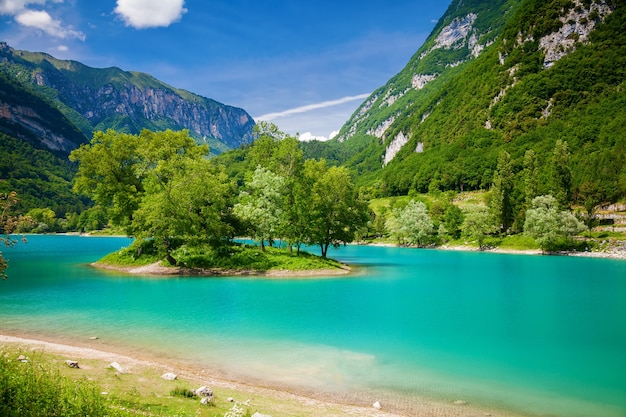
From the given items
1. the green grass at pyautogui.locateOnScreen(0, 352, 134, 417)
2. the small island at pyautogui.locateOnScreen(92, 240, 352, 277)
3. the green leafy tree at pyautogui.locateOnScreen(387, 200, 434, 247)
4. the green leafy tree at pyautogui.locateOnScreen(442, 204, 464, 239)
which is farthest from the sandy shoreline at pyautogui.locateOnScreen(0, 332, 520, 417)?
the green leafy tree at pyautogui.locateOnScreen(442, 204, 464, 239)

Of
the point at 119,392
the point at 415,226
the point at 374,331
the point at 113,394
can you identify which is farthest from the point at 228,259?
the point at 415,226

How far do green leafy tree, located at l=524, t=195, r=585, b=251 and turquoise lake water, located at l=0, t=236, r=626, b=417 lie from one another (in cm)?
5584

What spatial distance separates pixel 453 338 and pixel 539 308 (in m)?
14.3

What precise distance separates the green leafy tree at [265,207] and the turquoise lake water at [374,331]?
37.0 ft

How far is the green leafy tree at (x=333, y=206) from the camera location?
61438mm

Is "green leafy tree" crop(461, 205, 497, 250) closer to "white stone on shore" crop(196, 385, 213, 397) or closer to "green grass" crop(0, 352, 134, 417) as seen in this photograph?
"white stone on shore" crop(196, 385, 213, 397)

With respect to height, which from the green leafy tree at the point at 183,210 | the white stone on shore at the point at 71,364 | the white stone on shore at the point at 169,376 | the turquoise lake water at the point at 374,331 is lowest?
the turquoise lake water at the point at 374,331

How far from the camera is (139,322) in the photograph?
2662cm

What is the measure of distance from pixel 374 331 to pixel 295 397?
1149 centimetres

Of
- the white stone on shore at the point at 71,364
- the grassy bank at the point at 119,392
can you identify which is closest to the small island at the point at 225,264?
the grassy bank at the point at 119,392

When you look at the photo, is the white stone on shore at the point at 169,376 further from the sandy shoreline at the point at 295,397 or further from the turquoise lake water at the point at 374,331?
the turquoise lake water at the point at 374,331

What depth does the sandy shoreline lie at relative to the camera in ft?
44.2

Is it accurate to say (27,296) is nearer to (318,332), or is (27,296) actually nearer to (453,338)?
(318,332)

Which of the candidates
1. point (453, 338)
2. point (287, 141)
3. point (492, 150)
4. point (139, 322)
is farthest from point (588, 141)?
point (139, 322)
